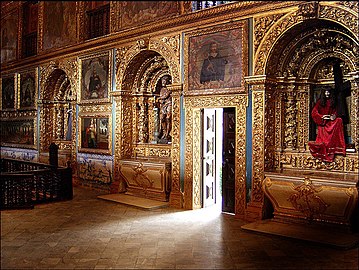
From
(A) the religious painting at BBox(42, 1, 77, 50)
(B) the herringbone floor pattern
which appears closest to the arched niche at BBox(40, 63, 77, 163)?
(A) the religious painting at BBox(42, 1, 77, 50)

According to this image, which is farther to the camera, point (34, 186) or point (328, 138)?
point (34, 186)

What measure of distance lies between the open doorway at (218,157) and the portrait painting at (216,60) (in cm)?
71

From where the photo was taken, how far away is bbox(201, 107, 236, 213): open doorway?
31.0 ft

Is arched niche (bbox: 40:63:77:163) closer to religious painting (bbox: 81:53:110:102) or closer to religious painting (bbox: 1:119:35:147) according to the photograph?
religious painting (bbox: 1:119:35:147)

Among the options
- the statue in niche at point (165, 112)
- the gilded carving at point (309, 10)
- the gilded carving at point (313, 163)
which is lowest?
the gilded carving at point (313, 163)

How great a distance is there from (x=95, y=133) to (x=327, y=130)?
7.54 meters

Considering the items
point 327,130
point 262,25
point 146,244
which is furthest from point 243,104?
point 146,244

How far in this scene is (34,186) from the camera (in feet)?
37.4

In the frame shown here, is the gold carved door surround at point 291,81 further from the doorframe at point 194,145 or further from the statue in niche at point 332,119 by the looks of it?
the doorframe at point 194,145

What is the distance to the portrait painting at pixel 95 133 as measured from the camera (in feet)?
42.0

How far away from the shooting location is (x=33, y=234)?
7.42 meters

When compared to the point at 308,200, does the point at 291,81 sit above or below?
above

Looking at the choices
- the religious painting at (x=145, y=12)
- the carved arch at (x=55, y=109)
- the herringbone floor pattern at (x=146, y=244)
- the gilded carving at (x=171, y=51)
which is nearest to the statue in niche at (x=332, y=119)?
the herringbone floor pattern at (x=146, y=244)

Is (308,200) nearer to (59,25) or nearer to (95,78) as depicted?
(95,78)
